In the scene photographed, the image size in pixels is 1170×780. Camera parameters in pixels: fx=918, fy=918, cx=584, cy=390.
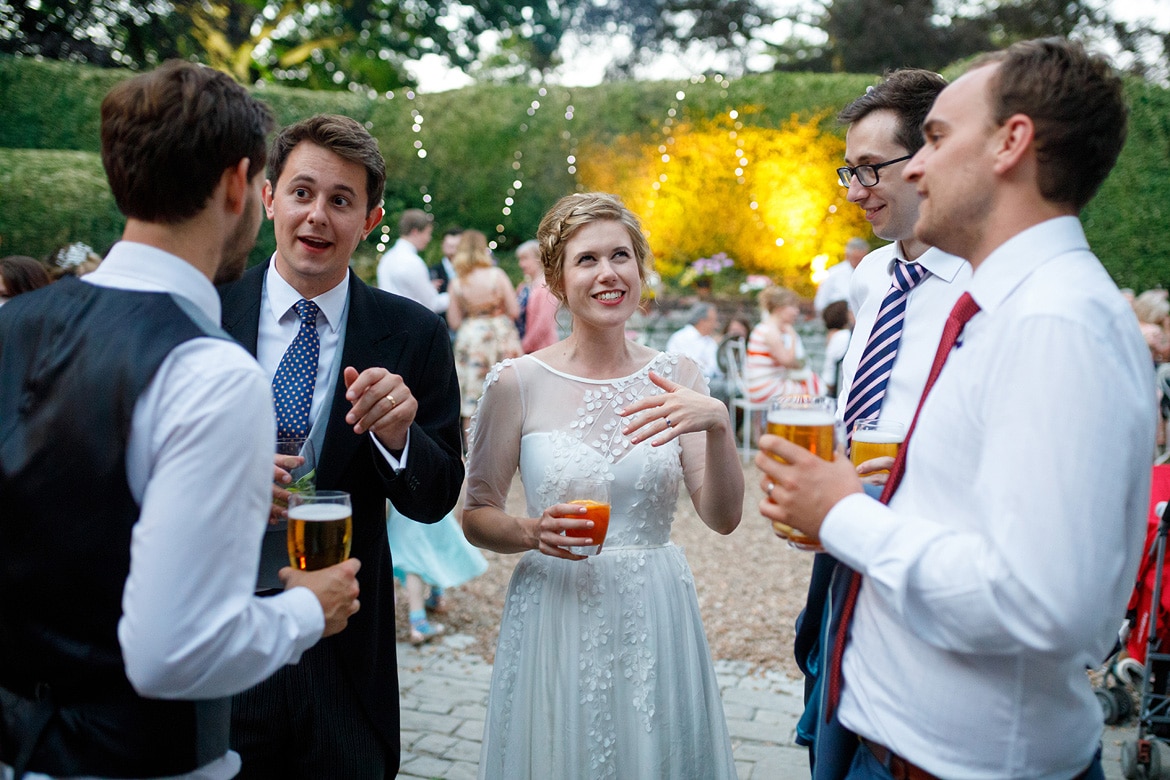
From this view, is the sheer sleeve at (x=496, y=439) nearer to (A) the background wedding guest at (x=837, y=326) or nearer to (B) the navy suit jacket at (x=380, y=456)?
(B) the navy suit jacket at (x=380, y=456)

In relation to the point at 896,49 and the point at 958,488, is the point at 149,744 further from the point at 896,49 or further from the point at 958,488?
the point at 896,49

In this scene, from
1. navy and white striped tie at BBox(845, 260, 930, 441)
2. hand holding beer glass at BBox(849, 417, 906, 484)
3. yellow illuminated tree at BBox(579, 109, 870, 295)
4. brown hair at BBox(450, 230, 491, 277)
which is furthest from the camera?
yellow illuminated tree at BBox(579, 109, 870, 295)

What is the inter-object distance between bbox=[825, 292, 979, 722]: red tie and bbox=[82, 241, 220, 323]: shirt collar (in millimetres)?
1211

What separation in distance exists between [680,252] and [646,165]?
171 centimetres

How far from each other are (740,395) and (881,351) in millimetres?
8835

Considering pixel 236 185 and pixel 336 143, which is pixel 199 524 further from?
pixel 336 143

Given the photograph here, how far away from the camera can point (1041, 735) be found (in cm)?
144

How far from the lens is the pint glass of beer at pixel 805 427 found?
1.57 metres

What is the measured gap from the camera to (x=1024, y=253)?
4.71ft

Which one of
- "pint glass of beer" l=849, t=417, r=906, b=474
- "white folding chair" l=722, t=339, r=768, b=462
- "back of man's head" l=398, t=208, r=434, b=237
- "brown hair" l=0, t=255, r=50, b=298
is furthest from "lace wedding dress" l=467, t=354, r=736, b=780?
"white folding chair" l=722, t=339, r=768, b=462

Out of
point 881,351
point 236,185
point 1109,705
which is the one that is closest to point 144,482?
point 236,185

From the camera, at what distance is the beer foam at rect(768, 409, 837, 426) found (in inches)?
62.0

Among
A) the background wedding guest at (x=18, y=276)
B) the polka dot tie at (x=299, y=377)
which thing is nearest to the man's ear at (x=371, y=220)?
the polka dot tie at (x=299, y=377)

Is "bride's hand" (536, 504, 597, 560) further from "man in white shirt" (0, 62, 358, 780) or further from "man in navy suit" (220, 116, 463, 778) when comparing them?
"man in white shirt" (0, 62, 358, 780)
